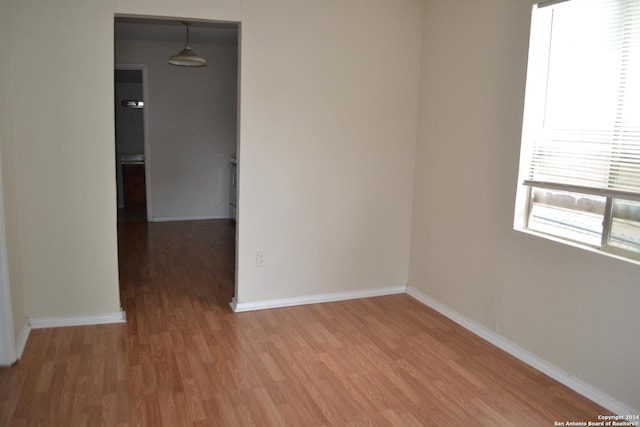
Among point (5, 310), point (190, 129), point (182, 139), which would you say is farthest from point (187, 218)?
point (5, 310)

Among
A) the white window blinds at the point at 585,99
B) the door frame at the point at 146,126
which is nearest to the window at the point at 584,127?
the white window blinds at the point at 585,99

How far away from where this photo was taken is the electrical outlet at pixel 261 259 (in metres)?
3.87

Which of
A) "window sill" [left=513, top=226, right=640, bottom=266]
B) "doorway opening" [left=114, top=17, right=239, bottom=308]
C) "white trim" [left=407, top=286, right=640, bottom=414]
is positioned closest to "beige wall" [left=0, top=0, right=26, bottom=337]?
"doorway opening" [left=114, top=17, right=239, bottom=308]

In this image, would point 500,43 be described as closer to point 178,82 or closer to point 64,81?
point 64,81

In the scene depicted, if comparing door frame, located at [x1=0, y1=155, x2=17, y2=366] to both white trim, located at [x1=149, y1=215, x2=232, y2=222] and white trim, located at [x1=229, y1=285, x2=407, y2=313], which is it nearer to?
white trim, located at [x1=229, y1=285, x2=407, y2=313]

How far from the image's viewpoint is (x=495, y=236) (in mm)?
3344

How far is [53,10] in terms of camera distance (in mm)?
3156

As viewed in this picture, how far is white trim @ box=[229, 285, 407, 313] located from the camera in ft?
12.7

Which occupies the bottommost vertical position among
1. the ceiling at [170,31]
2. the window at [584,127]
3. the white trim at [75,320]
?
the white trim at [75,320]

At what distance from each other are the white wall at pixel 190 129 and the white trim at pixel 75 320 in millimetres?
3810

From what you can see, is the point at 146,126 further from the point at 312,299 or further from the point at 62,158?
the point at 312,299

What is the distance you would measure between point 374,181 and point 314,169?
1.78ft

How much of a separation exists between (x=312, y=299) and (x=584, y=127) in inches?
91.2

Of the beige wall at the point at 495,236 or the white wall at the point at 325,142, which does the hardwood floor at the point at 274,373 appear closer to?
the beige wall at the point at 495,236
